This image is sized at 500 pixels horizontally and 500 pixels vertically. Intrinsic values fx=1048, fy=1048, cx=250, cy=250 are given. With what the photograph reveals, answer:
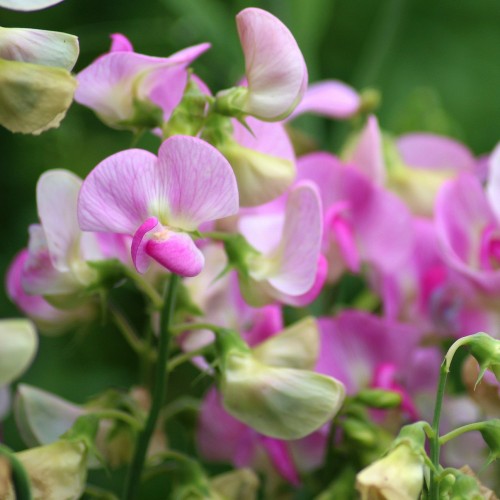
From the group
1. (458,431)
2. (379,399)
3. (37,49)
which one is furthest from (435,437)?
(37,49)

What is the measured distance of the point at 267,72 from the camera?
1.51 feet

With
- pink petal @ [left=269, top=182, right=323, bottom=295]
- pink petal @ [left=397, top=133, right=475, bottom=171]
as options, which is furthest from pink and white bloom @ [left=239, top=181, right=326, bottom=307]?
pink petal @ [left=397, top=133, right=475, bottom=171]

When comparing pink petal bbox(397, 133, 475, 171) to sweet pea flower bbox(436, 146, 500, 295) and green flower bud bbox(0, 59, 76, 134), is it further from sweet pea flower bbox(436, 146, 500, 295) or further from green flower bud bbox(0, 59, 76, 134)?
green flower bud bbox(0, 59, 76, 134)

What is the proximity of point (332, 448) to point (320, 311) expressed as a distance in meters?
0.18

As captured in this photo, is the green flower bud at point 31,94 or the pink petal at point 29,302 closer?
the green flower bud at point 31,94

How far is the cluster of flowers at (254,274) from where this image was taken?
0.42 m

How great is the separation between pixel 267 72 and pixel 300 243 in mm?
89

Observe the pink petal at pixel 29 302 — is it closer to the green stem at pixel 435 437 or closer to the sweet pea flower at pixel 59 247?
the sweet pea flower at pixel 59 247

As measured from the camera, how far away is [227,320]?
58 cm

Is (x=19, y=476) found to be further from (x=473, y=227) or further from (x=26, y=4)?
(x=473, y=227)

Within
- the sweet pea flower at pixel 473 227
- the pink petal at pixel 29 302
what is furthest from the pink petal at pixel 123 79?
the sweet pea flower at pixel 473 227

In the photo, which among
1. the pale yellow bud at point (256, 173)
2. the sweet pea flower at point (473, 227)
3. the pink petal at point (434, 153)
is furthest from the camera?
the pink petal at point (434, 153)

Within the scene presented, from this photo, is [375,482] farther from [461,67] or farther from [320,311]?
[461,67]

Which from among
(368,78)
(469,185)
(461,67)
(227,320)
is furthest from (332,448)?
(461,67)
